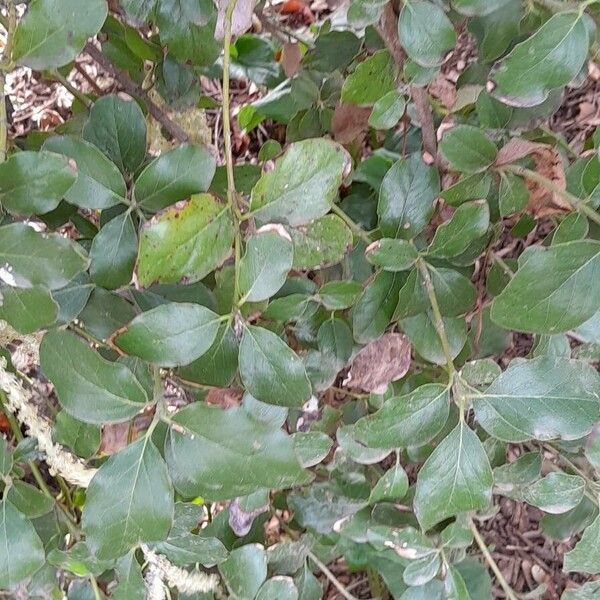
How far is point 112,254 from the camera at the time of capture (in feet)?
1.82

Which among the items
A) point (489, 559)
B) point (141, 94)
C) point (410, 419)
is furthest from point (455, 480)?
point (141, 94)

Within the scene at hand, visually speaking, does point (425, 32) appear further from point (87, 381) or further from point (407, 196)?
point (87, 381)

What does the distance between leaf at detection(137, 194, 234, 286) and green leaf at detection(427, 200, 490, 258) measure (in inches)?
8.1

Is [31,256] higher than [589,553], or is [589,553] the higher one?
[31,256]

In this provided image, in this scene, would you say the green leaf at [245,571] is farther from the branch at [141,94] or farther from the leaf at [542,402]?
the branch at [141,94]

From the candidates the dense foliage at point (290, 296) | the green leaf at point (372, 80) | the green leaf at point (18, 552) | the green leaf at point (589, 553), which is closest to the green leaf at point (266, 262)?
the dense foliage at point (290, 296)

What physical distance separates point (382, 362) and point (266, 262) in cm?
24

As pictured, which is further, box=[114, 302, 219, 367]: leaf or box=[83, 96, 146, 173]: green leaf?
box=[83, 96, 146, 173]: green leaf

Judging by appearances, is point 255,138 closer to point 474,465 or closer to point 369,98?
point 369,98

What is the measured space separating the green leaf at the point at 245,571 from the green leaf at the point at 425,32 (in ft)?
1.87

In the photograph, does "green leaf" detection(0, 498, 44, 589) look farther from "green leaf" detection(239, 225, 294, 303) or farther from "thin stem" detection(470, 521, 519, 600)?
"thin stem" detection(470, 521, 519, 600)

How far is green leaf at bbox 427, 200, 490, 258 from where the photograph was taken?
1.89 ft

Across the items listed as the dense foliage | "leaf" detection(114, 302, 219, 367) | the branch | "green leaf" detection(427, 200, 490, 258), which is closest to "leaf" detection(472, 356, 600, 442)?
the dense foliage

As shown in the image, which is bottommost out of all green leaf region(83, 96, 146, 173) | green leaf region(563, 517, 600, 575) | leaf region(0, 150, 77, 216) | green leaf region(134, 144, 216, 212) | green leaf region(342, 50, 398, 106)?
green leaf region(563, 517, 600, 575)
